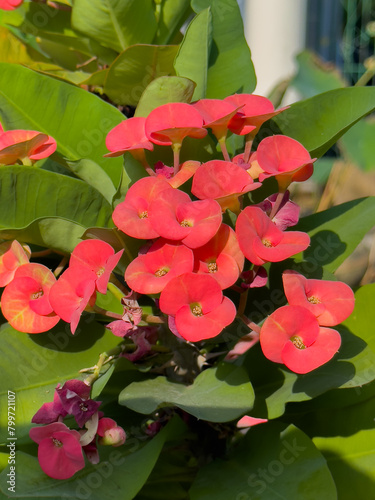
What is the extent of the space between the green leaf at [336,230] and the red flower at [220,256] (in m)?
0.20

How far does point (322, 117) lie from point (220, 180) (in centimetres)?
24

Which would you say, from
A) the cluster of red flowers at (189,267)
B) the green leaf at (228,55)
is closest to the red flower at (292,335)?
the cluster of red flowers at (189,267)

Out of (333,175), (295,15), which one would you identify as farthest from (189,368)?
(295,15)

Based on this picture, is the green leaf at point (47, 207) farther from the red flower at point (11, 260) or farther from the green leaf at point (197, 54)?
the green leaf at point (197, 54)

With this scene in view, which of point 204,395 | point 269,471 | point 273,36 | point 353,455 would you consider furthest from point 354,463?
point 273,36

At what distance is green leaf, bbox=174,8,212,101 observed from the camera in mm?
863

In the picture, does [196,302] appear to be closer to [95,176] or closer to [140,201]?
[140,201]

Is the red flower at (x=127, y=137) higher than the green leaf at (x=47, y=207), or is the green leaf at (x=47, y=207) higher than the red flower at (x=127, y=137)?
the red flower at (x=127, y=137)

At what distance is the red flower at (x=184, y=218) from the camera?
0.65m

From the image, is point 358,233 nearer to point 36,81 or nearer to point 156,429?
point 156,429

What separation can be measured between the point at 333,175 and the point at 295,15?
2.63 m

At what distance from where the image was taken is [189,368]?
0.86 meters

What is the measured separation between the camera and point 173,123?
0.71 m

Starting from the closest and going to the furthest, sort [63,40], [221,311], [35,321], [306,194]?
[221,311]
[35,321]
[63,40]
[306,194]
